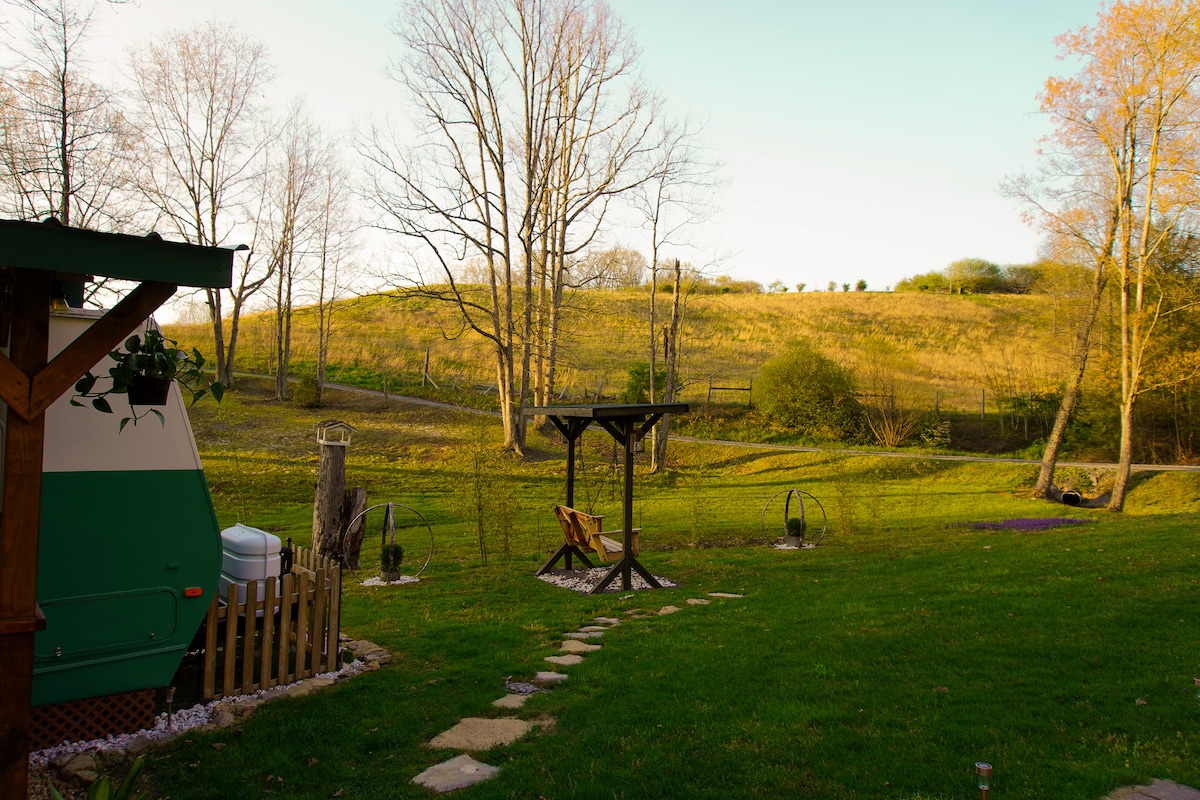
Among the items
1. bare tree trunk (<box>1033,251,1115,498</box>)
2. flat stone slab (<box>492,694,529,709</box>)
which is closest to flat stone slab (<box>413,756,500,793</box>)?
flat stone slab (<box>492,694,529,709</box>)

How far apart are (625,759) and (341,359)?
125 ft

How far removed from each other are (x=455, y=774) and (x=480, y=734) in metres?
0.60

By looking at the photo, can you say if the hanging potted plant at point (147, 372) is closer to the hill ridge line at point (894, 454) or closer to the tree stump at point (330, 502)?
the tree stump at point (330, 502)

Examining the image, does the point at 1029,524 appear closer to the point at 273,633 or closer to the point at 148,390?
the point at 273,633

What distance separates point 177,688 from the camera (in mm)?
5254

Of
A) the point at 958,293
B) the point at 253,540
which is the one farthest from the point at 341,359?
the point at 958,293

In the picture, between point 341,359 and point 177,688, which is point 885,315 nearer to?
point 341,359

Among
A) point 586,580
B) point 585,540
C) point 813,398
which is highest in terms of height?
point 813,398

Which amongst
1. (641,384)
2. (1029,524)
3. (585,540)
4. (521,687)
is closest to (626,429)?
(585,540)

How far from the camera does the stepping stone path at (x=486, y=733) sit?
385cm

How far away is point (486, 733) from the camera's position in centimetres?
451

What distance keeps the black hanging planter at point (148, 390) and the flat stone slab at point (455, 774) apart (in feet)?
8.08

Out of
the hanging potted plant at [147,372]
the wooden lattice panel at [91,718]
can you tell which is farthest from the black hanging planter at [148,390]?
the wooden lattice panel at [91,718]

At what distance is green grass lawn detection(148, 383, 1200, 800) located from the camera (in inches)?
149
